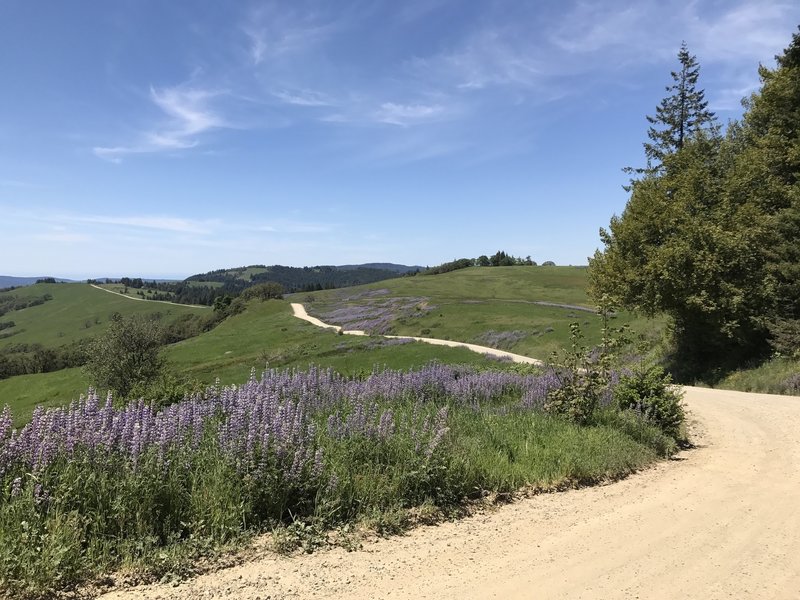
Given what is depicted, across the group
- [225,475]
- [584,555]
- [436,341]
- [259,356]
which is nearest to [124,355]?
[259,356]

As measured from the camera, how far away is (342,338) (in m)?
50.4

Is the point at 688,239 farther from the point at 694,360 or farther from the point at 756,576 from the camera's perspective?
the point at 756,576

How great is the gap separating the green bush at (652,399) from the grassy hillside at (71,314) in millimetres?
130082

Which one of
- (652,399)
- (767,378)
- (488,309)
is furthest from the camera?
(488,309)

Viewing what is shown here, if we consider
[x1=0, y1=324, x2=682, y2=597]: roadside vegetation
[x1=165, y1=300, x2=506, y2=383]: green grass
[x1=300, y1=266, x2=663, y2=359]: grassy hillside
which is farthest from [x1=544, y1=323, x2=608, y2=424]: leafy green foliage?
[x1=300, y1=266, x2=663, y2=359]: grassy hillside

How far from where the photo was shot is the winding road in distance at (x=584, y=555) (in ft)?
14.3

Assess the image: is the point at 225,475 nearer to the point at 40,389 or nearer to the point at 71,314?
the point at 40,389

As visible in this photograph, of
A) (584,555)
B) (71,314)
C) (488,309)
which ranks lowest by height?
(71,314)

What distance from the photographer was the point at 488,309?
56.5m

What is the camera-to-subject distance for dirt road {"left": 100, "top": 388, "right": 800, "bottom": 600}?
4.35 m

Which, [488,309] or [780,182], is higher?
[780,182]

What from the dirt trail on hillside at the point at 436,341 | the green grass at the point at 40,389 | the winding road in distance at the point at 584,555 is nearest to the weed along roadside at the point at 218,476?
the winding road in distance at the point at 584,555

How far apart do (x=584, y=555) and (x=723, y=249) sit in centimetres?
2319

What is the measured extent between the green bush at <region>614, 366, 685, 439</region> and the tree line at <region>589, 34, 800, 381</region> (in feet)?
43.3
